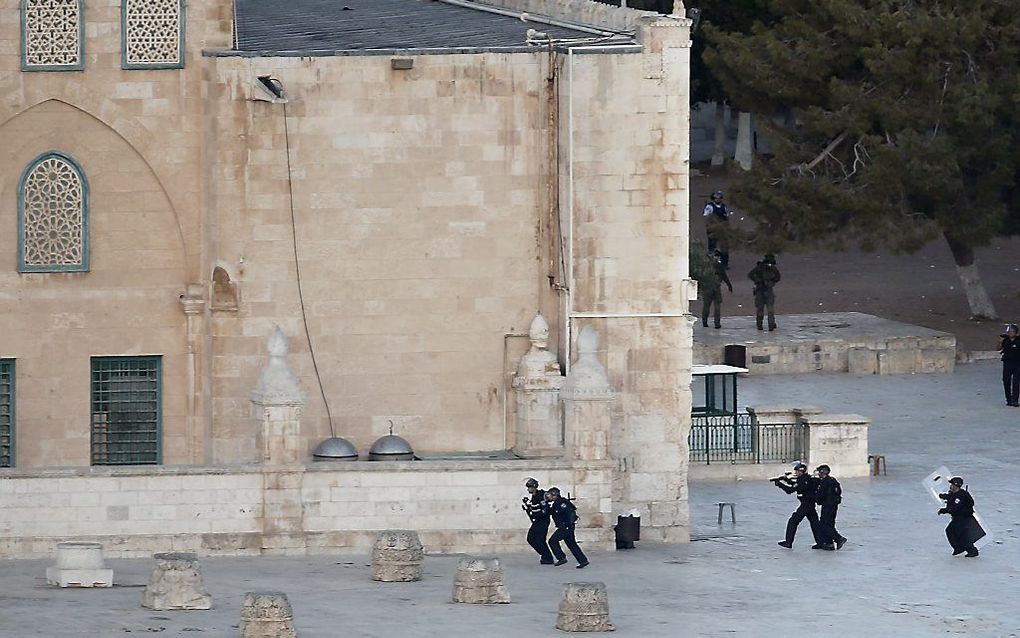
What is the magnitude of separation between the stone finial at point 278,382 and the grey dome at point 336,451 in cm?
178

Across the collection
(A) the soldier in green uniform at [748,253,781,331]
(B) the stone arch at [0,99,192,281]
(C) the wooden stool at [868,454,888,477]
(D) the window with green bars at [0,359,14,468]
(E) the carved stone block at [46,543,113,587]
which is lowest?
(E) the carved stone block at [46,543,113,587]

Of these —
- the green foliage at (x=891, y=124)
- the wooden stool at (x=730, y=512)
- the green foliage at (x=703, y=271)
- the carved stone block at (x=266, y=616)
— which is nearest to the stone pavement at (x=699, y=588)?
the wooden stool at (x=730, y=512)

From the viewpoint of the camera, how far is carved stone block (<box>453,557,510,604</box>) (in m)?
30.7

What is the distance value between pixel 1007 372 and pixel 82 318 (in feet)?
62.4

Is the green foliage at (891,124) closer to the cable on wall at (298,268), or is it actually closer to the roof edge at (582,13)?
the roof edge at (582,13)

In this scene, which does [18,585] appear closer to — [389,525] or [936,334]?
[389,525]

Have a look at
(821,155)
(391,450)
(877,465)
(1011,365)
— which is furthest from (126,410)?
(821,155)

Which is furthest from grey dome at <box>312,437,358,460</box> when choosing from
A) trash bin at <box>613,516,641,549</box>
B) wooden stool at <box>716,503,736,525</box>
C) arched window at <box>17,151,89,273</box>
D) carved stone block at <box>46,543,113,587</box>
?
wooden stool at <box>716,503,736,525</box>

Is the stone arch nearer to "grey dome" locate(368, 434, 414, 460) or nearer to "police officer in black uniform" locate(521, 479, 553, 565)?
"grey dome" locate(368, 434, 414, 460)

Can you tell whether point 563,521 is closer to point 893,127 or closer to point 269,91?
point 269,91

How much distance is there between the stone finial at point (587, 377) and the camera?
3472 centimetres

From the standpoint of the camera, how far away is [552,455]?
36.3m

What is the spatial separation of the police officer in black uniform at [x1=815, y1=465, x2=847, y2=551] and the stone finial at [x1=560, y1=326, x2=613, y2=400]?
307cm

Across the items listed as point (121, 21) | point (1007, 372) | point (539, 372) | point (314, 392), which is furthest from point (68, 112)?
point (1007, 372)
